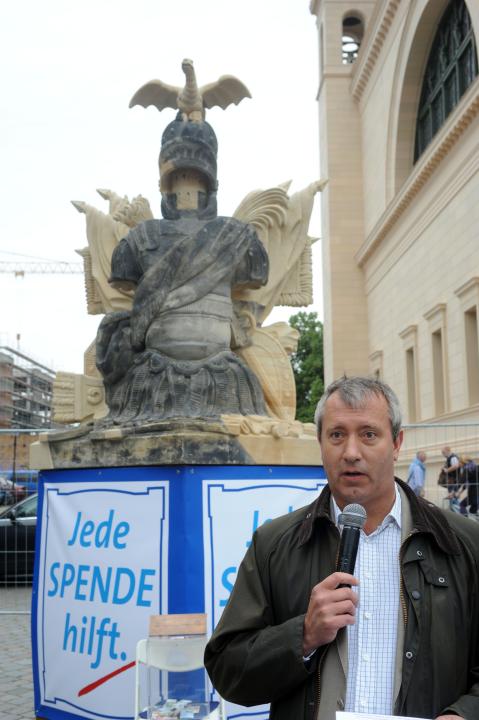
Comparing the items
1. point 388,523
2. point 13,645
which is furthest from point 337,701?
point 13,645

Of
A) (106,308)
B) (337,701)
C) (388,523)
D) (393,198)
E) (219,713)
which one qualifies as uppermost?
(393,198)

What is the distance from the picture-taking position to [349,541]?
1.84 metres

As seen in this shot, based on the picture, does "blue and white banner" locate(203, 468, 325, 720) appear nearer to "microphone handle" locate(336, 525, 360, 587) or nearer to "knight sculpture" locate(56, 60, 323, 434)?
"knight sculpture" locate(56, 60, 323, 434)

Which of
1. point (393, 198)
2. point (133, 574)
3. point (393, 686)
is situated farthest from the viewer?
point (393, 198)

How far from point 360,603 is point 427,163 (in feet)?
75.3

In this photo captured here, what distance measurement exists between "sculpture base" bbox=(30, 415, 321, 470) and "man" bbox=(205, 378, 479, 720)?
82.2 inches

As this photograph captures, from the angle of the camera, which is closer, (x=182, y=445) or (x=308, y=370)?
(x=182, y=445)

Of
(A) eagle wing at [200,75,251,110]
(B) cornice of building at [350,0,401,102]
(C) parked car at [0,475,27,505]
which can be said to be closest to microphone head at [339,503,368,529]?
(A) eagle wing at [200,75,251,110]

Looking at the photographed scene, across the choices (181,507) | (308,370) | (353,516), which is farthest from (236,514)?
(308,370)

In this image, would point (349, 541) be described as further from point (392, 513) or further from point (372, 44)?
point (372, 44)

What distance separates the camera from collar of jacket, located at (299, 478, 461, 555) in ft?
6.71

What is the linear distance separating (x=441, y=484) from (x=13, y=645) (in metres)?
6.55

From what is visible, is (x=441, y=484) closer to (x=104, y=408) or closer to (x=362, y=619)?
(x=104, y=408)

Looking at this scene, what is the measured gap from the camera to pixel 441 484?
11344 millimetres
